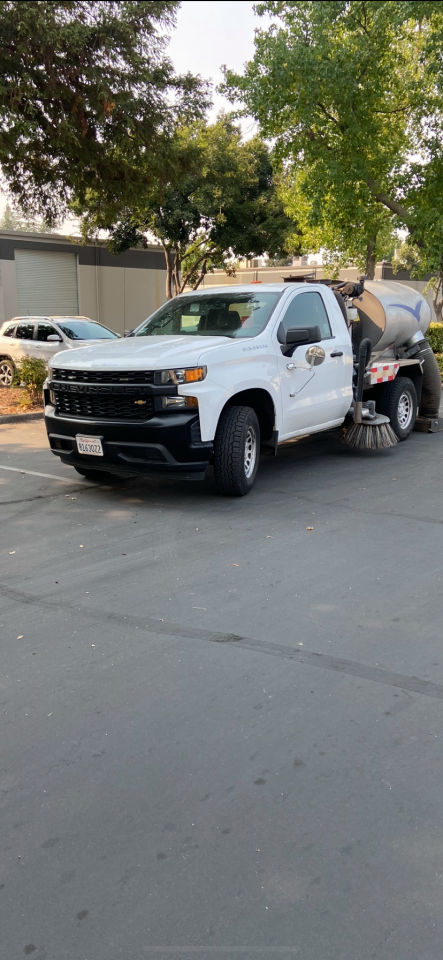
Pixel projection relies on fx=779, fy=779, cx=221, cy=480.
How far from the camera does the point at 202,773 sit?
3139mm

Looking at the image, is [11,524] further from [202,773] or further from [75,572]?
[202,773]

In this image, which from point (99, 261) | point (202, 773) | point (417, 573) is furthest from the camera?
point (99, 261)

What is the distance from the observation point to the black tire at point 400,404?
10164 mm

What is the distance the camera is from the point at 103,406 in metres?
7.16

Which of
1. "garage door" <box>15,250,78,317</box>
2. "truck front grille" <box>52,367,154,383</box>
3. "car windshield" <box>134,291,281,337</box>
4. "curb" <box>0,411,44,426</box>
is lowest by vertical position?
"curb" <box>0,411,44,426</box>

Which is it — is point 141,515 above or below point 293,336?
below

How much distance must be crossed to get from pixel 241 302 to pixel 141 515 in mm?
2650

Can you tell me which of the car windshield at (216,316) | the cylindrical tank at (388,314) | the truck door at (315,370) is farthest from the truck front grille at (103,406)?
the cylindrical tank at (388,314)

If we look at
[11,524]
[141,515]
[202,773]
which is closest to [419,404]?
[141,515]

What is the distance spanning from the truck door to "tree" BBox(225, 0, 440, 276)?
7668 millimetres

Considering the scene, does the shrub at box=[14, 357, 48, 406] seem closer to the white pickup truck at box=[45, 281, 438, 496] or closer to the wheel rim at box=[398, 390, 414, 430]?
the white pickup truck at box=[45, 281, 438, 496]

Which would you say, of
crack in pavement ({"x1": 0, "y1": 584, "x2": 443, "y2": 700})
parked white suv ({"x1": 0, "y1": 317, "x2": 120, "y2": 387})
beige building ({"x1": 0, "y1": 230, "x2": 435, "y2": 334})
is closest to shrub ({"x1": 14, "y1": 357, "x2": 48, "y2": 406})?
parked white suv ({"x1": 0, "y1": 317, "x2": 120, "y2": 387})

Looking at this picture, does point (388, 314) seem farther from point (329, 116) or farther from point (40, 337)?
point (40, 337)

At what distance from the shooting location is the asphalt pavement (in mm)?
2434
